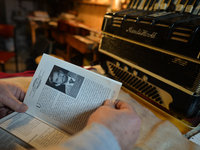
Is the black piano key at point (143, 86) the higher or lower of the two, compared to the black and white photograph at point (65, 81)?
lower

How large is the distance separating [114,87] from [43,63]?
0.30 metres

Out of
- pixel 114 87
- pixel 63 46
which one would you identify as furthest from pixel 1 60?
pixel 114 87

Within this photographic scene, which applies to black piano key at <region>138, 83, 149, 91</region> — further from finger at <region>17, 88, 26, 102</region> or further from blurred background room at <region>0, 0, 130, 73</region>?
blurred background room at <region>0, 0, 130, 73</region>

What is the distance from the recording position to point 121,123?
363 millimetres

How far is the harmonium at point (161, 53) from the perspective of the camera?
54 centimetres

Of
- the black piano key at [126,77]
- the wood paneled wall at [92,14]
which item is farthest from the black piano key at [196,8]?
the wood paneled wall at [92,14]

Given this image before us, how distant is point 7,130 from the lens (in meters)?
0.46

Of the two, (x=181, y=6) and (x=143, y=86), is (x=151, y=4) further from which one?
(x=143, y=86)

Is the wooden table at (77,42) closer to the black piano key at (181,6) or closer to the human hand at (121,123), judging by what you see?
the black piano key at (181,6)

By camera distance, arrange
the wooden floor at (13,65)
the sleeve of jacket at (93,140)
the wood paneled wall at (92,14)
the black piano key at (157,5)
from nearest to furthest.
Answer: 1. the sleeve of jacket at (93,140)
2. the black piano key at (157,5)
3. the wood paneled wall at (92,14)
4. the wooden floor at (13,65)

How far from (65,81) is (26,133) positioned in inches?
8.4

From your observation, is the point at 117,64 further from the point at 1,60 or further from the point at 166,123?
the point at 1,60

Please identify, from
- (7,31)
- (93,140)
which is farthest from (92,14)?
(93,140)

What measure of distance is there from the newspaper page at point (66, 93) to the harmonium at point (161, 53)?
294 millimetres
